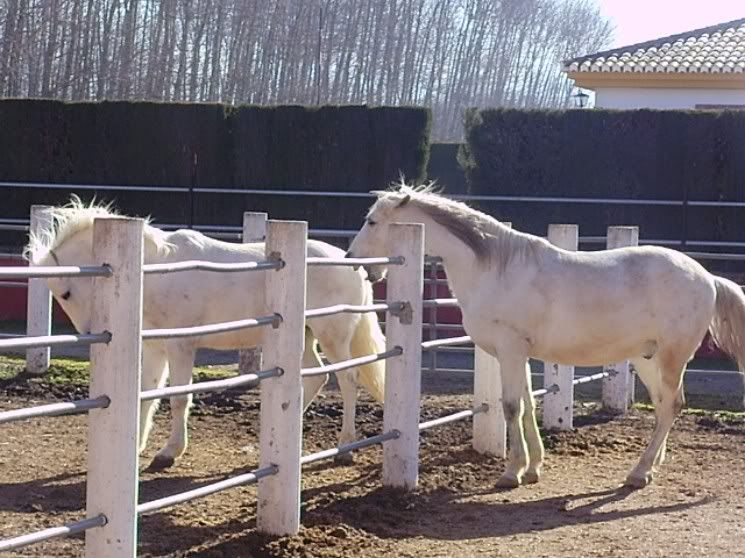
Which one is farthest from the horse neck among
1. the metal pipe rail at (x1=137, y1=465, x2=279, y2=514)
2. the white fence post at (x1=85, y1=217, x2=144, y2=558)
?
the white fence post at (x1=85, y1=217, x2=144, y2=558)

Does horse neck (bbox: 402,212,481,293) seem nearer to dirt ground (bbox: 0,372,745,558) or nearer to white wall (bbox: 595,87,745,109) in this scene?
dirt ground (bbox: 0,372,745,558)

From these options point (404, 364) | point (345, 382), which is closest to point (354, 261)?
point (404, 364)

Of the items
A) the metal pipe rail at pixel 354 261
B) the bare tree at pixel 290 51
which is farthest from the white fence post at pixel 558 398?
the bare tree at pixel 290 51

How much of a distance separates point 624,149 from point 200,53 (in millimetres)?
26635

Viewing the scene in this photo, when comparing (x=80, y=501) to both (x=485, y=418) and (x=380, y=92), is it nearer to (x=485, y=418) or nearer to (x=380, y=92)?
(x=485, y=418)

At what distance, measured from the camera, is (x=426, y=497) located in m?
6.48

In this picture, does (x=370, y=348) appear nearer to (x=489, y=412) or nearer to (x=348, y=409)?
(x=348, y=409)

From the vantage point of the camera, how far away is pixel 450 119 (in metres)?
53.1

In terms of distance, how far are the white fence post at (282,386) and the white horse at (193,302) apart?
5.42 ft

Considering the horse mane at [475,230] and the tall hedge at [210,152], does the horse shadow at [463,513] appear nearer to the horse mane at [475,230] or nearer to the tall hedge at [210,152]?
the horse mane at [475,230]

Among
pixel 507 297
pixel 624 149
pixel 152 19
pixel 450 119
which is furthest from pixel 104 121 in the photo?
pixel 450 119

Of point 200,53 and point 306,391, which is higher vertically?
point 200,53

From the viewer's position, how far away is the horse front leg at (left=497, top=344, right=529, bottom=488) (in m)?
6.80

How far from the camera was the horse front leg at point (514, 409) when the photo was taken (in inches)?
268
